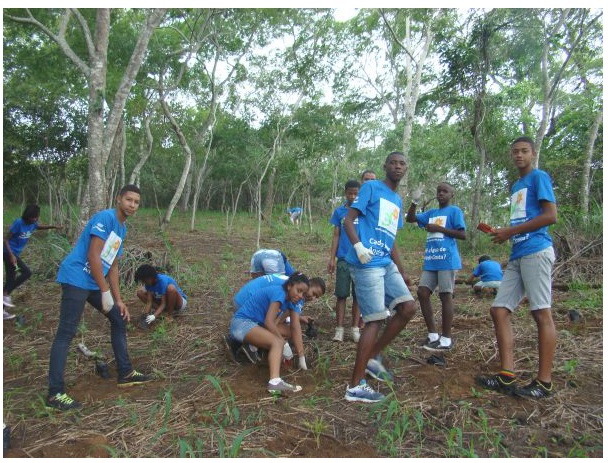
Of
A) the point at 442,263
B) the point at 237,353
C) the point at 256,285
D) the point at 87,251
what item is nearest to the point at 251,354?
the point at 237,353

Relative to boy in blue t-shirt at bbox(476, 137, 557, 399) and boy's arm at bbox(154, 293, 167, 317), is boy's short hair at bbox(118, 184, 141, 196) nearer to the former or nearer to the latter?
boy's arm at bbox(154, 293, 167, 317)

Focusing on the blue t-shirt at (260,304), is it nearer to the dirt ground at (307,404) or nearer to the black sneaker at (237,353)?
the black sneaker at (237,353)

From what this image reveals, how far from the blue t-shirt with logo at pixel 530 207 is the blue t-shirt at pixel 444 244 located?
759 millimetres

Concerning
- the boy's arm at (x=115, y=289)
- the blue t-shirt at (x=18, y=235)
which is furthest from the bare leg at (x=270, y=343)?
the blue t-shirt at (x=18, y=235)

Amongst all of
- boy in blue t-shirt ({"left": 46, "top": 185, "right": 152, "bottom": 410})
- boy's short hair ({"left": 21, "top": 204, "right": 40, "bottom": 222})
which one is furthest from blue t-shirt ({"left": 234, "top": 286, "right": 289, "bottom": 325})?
boy's short hair ({"left": 21, "top": 204, "right": 40, "bottom": 222})

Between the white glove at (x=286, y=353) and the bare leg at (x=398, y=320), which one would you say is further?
the white glove at (x=286, y=353)

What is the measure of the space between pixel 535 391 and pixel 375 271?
1.34m

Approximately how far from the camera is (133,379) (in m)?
3.36

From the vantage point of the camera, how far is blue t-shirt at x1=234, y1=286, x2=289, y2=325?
11.4 feet

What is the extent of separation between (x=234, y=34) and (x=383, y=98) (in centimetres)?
773

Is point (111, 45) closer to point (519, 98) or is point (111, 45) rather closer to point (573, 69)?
point (519, 98)

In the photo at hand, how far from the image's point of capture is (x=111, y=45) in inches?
453

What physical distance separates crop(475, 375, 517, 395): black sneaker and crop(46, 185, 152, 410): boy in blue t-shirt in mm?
2574

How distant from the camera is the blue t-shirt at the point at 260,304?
11.4 ft
